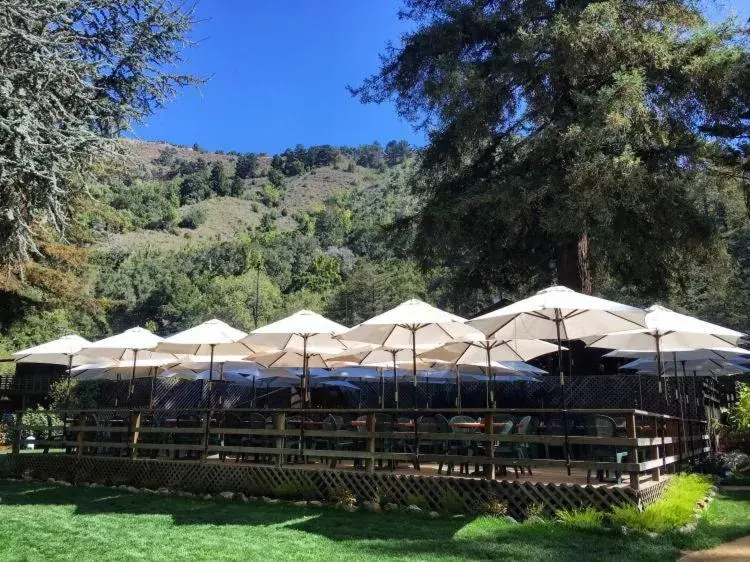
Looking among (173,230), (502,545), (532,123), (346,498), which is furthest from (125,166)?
(173,230)

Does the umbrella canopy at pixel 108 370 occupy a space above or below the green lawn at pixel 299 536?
above

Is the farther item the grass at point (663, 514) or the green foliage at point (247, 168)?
the green foliage at point (247, 168)

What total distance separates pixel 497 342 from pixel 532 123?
7.79 metres

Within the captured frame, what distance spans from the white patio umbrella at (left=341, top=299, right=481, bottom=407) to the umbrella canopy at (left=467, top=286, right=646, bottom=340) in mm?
790

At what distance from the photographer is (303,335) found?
34.8ft

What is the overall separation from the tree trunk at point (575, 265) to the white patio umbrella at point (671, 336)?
380 centimetres

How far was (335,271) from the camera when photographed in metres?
88.2

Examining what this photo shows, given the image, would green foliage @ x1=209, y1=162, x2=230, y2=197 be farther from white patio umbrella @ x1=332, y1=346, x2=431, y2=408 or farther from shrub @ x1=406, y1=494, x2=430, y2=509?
shrub @ x1=406, y1=494, x2=430, y2=509

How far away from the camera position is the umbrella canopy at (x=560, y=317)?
7965 millimetres

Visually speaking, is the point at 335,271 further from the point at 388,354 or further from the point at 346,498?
the point at 346,498

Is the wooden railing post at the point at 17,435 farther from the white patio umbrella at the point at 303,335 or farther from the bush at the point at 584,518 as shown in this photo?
the bush at the point at 584,518

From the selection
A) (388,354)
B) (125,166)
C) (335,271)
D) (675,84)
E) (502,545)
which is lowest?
(502,545)

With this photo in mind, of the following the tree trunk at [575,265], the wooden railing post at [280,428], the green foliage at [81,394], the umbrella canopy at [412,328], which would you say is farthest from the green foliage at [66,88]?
the green foliage at [81,394]

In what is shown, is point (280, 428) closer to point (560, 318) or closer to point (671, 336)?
point (560, 318)
